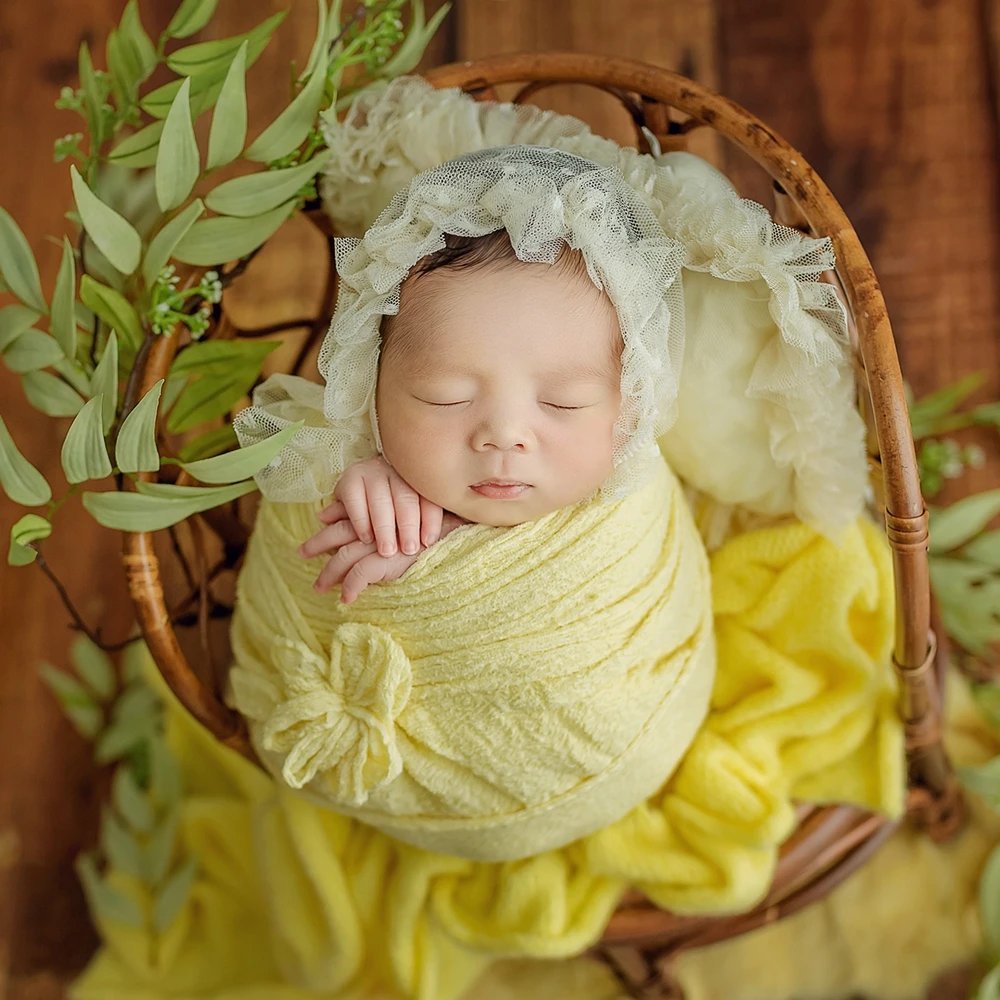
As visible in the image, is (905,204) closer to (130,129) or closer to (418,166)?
(418,166)

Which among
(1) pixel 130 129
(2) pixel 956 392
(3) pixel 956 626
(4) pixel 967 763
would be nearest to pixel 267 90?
(1) pixel 130 129

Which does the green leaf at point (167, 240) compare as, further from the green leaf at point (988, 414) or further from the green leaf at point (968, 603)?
the green leaf at point (988, 414)

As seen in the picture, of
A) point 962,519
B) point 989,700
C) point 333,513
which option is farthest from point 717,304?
point 989,700

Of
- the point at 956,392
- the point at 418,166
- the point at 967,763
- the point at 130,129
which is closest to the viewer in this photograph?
the point at 418,166

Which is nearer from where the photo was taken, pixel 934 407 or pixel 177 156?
pixel 177 156

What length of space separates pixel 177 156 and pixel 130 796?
2.82 ft

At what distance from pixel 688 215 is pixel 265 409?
1.36 ft

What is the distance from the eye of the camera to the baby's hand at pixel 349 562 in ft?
3.06

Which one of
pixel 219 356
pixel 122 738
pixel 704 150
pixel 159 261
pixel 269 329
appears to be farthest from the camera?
pixel 704 150

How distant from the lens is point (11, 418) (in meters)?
1.65

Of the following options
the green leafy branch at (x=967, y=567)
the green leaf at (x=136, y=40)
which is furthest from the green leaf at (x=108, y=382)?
the green leafy branch at (x=967, y=567)

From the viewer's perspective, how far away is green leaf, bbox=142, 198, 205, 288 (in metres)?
0.94

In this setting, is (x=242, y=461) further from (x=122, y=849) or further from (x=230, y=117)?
(x=122, y=849)

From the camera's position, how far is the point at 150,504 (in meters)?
0.92
